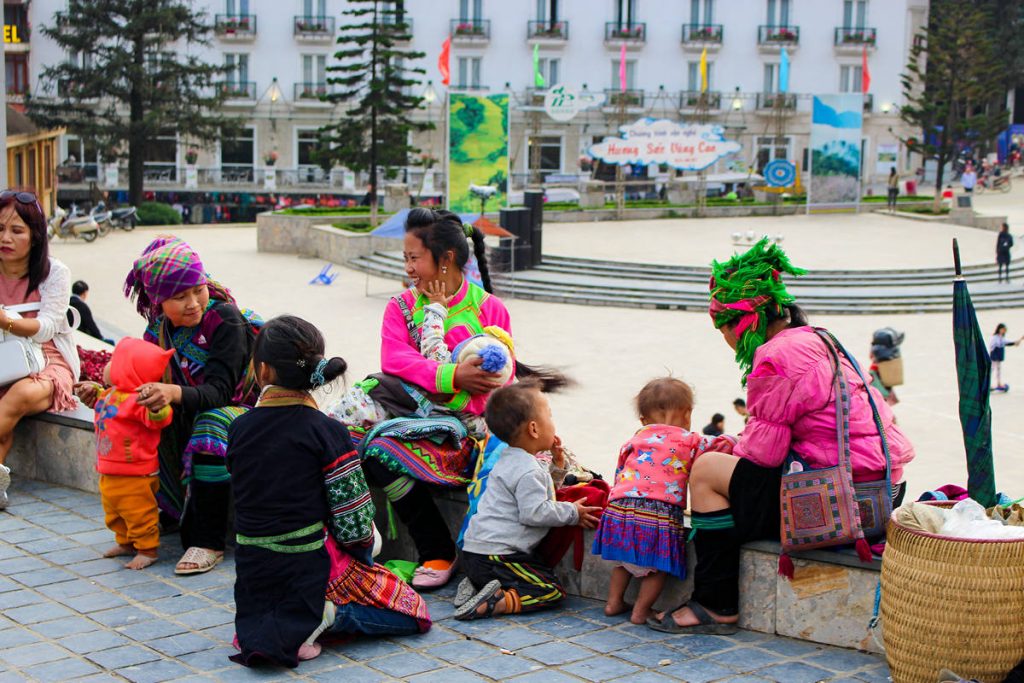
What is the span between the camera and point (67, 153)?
A: 162 feet

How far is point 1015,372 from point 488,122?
1310cm

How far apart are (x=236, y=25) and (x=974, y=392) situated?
48.2 metres

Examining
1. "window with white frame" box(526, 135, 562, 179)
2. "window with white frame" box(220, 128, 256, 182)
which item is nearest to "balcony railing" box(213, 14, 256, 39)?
"window with white frame" box(220, 128, 256, 182)

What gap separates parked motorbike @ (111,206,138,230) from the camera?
33625 mm

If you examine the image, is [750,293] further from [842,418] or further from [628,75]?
[628,75]

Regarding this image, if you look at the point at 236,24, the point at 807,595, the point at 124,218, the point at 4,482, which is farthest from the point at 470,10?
the point at 807,595

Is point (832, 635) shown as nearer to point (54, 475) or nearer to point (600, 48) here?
point (54, 475)

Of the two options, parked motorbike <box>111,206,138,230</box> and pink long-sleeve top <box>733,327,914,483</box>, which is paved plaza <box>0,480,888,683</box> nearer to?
pink long-sleeve top <box>733,327,914,483</box>

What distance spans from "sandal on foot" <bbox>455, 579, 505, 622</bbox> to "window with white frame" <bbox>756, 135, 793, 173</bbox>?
49.8 m

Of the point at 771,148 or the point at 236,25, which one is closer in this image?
the point at 236,25

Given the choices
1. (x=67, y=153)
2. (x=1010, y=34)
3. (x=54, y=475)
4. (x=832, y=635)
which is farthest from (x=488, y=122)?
(x=1010, y=34)

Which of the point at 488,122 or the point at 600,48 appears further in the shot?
the point at 600,48

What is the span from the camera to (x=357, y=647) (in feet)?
15.6

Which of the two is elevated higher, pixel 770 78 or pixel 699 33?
pixel 699 33
